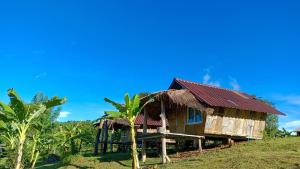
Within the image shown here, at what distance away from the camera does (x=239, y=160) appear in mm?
19734

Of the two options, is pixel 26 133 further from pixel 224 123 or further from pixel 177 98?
pixel 224 123

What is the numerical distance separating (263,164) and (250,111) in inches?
496

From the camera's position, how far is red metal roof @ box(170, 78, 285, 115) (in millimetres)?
28125

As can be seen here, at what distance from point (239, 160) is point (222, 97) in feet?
36.2

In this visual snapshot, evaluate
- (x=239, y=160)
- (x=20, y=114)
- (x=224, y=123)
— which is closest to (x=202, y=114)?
(x=224, y=123)

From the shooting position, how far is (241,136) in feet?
98.4

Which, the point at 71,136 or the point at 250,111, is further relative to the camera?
the point at 71,136

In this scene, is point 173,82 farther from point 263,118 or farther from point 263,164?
point 263,164

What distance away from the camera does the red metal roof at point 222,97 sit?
2812cm

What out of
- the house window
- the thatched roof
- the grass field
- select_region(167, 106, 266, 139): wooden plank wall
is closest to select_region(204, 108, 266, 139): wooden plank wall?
select_region(167, 106, 266, 139): wooden plank wall

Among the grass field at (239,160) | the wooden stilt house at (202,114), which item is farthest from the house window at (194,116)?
the grass field at (239,160)

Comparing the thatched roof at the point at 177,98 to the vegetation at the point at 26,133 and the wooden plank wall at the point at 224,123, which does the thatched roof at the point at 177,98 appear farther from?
the vegetation at the point at 26,133

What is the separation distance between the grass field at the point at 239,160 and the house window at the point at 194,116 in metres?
3.64

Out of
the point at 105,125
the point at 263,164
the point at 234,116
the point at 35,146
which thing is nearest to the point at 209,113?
the point at 234,116
